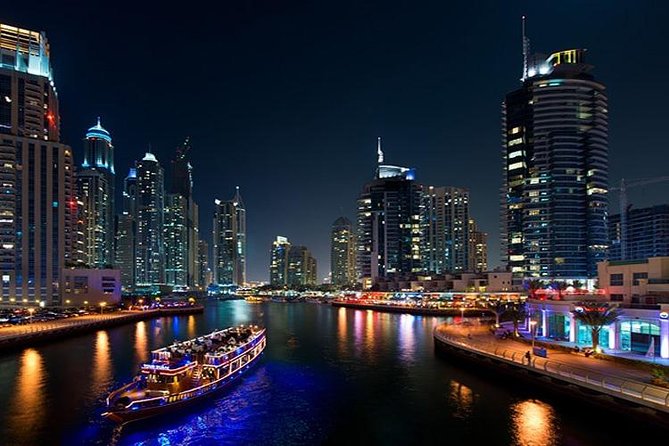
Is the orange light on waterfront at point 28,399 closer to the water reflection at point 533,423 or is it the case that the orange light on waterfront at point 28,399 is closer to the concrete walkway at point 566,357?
the water reflection at point 533,423

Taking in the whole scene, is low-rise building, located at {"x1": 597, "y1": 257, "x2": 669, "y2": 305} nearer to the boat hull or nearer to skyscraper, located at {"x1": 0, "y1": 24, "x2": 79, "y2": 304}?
the boat hull

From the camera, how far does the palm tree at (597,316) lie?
48.9 metres

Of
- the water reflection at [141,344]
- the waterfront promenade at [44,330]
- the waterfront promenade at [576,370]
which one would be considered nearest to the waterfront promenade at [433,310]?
the waterfront promenade at [576,370]

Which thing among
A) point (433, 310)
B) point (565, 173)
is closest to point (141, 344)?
point (433, 310)

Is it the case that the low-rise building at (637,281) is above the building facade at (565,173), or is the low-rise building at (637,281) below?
below

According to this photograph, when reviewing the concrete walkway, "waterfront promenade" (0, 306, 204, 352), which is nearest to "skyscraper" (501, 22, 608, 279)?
the concrete walkway

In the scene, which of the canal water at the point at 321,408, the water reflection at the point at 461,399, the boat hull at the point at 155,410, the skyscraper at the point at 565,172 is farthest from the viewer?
the skyscraper at the point at 565,172

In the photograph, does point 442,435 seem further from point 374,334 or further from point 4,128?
point 4,128

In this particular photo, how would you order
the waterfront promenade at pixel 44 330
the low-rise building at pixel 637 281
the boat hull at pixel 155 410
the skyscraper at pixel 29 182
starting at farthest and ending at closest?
the skyscraper at pixel 29 182 < the waterfront promenade at pixel 44 330 < the low-rise building at pixel 637 281 < the boat hull at pixel 155 410

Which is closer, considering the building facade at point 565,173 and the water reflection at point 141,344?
the water reflection at point 141,344

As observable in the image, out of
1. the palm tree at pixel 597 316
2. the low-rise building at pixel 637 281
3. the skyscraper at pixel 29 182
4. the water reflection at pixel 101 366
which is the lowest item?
the water reflection at pixel 101 366

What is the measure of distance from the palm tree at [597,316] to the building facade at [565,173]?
428 ft

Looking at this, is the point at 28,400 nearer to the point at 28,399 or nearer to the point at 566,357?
the point at 28,399

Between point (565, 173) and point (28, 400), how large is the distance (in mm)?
168782
